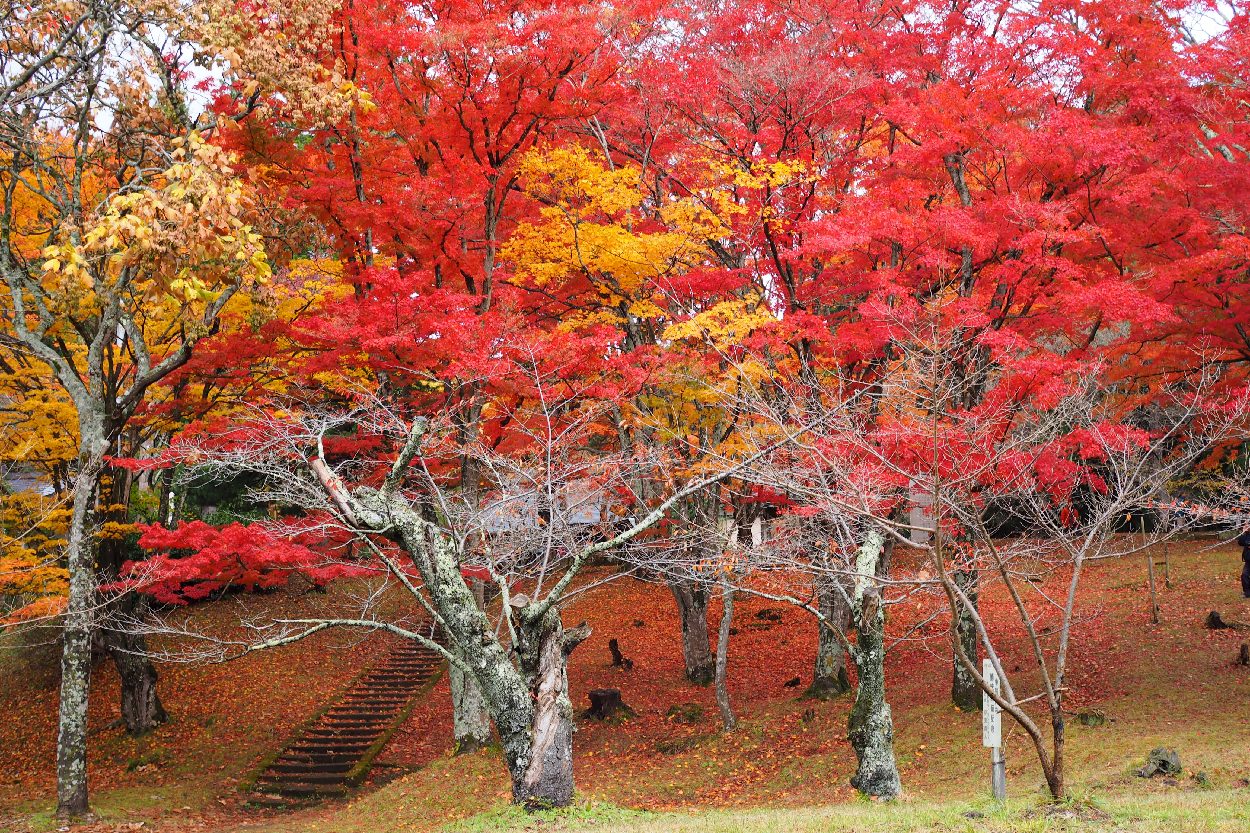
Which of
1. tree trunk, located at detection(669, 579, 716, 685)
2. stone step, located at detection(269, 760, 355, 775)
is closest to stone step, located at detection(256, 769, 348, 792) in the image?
stone step, located at detection(269, 760, 355, 775)

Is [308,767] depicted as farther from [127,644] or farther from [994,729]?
[994,729]

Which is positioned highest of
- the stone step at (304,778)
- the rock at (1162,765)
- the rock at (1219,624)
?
the rock at (1219,624)

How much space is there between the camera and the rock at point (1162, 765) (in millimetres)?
10086

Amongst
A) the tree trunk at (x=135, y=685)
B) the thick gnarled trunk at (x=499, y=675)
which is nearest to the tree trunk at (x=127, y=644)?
the tree trunk at (x=135, y=685)

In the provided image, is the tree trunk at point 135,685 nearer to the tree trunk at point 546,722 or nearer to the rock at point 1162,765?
the tree trunk at point 546,722

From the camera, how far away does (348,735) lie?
1820cm

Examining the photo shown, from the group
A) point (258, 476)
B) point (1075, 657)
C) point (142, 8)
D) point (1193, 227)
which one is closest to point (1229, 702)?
point (1075, 657)

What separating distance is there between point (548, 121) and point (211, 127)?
543 cm

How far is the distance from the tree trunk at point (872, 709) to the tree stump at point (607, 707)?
6.77 meters

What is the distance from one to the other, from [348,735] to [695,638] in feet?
23.5

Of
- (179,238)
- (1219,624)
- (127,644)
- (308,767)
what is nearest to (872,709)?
(179,238)

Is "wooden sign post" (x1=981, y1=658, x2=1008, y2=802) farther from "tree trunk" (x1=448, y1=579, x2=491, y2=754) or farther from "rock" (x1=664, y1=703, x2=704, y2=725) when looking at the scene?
"tree trunk" (x1=448, y1=579, x2=491, y2=754)

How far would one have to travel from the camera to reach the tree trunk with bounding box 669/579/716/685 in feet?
59.3

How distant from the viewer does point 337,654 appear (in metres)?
23.7
